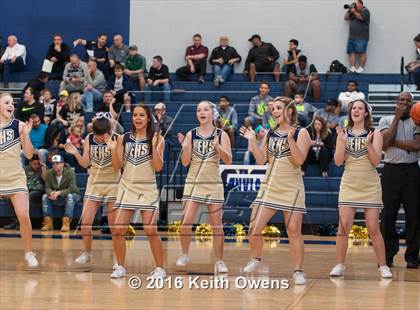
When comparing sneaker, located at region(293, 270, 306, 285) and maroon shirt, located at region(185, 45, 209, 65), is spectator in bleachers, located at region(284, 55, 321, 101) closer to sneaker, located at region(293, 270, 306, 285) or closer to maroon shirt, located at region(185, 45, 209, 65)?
maroon shirt, located at region(185, 45, 209, 65)

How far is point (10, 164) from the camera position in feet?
35.5

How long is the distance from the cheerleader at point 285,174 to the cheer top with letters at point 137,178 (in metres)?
1.02

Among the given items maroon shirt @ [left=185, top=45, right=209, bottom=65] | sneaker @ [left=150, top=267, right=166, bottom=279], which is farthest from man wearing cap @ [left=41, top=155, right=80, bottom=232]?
sneaker @ [left=150, top=267, right=166, bottom=279]

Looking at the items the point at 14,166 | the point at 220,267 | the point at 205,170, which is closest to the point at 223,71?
the point at 205,170

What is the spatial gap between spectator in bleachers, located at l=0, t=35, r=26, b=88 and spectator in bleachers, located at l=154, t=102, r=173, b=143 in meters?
5.63

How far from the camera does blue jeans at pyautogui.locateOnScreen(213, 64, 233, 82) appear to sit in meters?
20.2

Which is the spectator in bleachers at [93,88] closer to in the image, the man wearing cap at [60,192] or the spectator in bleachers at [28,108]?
the spectator in bleachers at [28,108]

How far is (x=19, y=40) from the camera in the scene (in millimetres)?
22156

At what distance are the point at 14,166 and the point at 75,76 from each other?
9.05 meters

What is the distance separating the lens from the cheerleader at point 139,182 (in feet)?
32.9

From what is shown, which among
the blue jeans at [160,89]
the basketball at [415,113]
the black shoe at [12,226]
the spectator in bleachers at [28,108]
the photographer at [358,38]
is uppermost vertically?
the photographer at [358,38]

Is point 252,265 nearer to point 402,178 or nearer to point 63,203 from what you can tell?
point 402,178

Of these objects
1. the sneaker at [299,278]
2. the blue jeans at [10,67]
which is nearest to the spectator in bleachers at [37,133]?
the blue jeans at [10,67]

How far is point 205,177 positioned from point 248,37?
35.6 ft
